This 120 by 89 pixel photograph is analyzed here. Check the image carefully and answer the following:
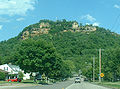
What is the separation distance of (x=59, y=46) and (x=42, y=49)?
266 feet

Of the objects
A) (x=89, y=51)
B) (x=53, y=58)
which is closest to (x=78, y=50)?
(x=89, y=51)

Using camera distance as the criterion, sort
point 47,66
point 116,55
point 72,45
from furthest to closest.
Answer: point 72,45, point 116,55, point 47,66

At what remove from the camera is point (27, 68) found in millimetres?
53219

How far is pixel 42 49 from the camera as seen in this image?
53.5 metres

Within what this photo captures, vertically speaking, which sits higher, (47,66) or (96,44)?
(96,44)

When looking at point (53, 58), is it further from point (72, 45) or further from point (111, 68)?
point (72, 45)

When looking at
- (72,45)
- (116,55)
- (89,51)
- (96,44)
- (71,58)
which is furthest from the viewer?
(71,58)

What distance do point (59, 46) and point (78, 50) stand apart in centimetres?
1494

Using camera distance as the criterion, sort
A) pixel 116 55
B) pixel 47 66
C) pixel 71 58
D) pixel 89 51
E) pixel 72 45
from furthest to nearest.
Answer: pixel 71 58 → pixel 72 45 → pixel 89 51 → pixel 116 55 → pixel 47 66

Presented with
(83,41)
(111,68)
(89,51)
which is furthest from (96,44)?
(111,68)

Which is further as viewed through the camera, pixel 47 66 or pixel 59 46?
pixel 59 46

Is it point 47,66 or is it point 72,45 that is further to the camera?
point 72,45

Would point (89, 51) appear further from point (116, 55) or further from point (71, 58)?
point (116, 55)

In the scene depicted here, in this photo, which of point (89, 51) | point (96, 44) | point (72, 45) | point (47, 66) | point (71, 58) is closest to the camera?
point (47, 66)
